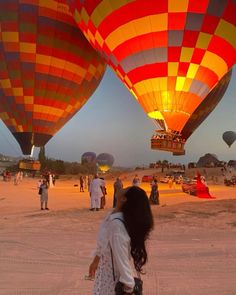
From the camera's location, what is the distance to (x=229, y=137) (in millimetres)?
66625

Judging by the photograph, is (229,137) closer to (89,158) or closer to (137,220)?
(89,158)

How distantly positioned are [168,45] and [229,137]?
5249cm

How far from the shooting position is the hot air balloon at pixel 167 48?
16.2 meters

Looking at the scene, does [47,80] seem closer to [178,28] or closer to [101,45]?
[101,45]

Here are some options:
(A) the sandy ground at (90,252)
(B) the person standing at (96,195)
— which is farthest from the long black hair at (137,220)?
(B) the person standing at (96,195)

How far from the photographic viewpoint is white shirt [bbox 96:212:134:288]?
245 centimetres

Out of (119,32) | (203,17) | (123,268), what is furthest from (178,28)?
(123,268)

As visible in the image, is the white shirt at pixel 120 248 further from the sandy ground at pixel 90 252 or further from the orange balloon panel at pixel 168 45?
the orange balloon panel at pixel 168 45

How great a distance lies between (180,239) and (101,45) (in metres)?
13.1

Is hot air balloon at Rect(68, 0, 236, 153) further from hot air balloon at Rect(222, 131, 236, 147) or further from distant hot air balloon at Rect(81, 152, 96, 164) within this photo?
distant hot air balloon at Rect(81, 152, 96, 164)

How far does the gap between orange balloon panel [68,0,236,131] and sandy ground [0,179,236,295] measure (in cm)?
763

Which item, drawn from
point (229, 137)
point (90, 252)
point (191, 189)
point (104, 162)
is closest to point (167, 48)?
point (191, 189)

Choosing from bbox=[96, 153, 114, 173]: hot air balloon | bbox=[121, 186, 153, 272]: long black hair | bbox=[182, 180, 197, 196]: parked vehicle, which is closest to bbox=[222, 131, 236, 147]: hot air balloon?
bbox=[96, 153, 114, 173]: hot air balloon

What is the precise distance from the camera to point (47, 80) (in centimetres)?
2642
